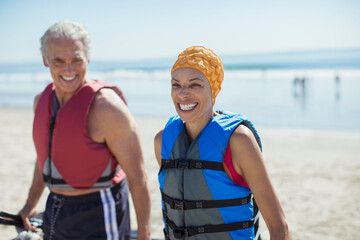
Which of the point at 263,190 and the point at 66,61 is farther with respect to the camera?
the point at 66,61

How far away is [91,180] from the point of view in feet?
9.22

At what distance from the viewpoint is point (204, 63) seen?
2.28 m

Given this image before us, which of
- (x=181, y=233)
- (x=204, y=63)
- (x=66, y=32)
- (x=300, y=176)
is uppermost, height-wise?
(x=66, y=32)

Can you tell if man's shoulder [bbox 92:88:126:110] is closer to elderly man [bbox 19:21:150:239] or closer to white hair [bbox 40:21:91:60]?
elderly man [bbox 19:21:150:239]

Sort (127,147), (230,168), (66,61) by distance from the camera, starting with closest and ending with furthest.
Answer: (230,168), (127,147), (66,61)

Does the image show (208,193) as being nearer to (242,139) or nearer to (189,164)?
(189,164)

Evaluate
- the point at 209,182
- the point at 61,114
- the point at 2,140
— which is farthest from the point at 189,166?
the point at 2,140

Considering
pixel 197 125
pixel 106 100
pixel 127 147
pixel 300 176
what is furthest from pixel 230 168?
pixel 300 176

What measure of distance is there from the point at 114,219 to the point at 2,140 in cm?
1077

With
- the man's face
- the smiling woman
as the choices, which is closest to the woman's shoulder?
the smiling woman

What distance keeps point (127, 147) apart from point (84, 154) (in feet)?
1.09

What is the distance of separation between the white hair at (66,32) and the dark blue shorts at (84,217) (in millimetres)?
1167

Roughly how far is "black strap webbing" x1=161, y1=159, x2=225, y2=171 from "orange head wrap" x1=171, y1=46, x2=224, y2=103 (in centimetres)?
44

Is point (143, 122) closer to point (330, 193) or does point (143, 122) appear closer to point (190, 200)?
point (330, 193)
